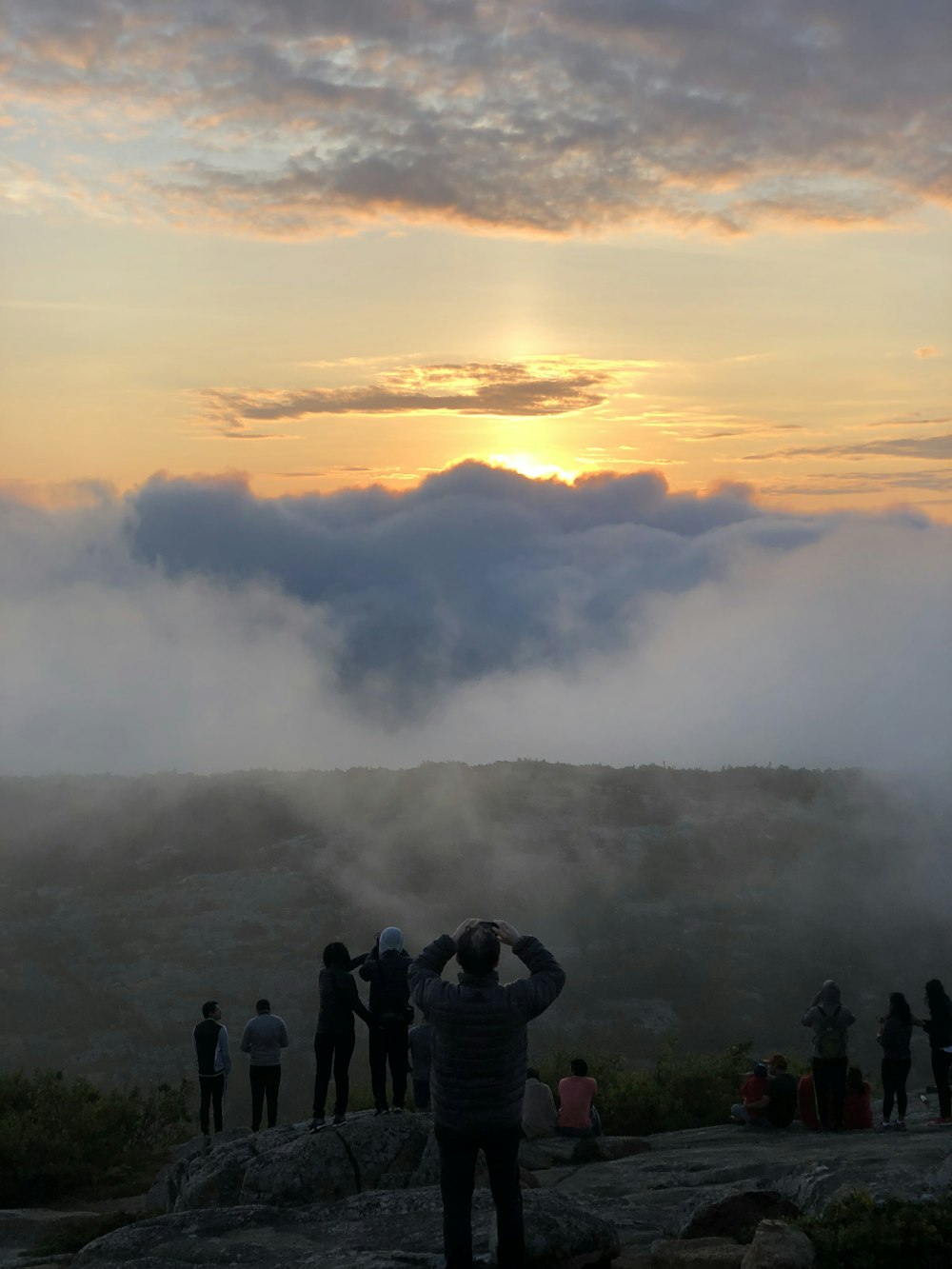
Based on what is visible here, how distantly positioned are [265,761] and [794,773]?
15112 centimetres

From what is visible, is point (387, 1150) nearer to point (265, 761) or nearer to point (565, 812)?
point (565, 812)

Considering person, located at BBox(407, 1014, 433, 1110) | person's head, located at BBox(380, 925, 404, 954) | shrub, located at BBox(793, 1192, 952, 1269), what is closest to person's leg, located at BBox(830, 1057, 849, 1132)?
person, located at BBox(407, 1014, 433, 1110)

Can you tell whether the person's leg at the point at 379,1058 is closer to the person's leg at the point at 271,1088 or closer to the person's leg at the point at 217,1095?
the person's leg at the point at 271,1088

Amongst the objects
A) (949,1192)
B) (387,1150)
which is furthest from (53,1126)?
(949,1192)

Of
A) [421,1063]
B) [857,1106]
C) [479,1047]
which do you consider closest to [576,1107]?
[421,1063]

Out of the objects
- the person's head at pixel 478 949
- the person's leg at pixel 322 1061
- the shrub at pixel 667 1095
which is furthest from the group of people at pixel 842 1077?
the person's head at pixel 478 949

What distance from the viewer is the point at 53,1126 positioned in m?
19.5

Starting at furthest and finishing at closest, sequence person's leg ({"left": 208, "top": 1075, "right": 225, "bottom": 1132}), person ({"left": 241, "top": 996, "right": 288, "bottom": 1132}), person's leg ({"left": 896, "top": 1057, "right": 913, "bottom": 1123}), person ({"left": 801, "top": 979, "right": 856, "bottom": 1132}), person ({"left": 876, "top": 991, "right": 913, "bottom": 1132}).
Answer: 1. person's leg ({"left": 208, "top": 1075, "right": 225, "bottom": 1132})
2. person's leg ({"left": 896, "top": 1057, "right": 913, "bottom": 1123})
3. person ({"left": 876, "top": 991, "right": 913, "bottom": 1132})
4. person ({"left": 241, "top": 996, "right": 288, "bottom": 1132})
5. person ({"left": 801, "top": 979, "right": 856, "bottom": 1132})

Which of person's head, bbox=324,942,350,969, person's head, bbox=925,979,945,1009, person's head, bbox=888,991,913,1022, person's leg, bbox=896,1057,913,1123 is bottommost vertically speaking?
person's leg, bbox=896,1057,913,1123

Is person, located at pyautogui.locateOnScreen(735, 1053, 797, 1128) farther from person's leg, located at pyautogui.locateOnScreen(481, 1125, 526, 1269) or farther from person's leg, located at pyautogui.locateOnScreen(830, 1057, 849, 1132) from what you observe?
person's leg, located at pyautogui.locateOnScreen(481, 1125, 526, 1269)

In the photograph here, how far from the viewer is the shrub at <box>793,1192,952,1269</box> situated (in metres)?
7.73

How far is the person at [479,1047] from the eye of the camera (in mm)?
6988

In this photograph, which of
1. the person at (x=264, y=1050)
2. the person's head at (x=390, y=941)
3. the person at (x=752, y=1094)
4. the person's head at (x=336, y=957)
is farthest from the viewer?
the person at (x=752, y=1094)

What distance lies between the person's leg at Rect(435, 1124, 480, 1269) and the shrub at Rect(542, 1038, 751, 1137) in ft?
45.0
